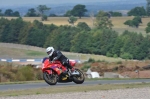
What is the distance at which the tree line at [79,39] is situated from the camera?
2939 inches

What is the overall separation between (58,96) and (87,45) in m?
61.9

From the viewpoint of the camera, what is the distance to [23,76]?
101ft

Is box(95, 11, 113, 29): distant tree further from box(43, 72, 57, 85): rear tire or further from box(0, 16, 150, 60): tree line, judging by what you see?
box(43, 72, 57, 85): rear tire

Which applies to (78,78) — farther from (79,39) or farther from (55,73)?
(79,39)

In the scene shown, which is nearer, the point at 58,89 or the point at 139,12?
the point at 58,89

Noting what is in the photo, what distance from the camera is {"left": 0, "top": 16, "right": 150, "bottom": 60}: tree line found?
74.7 meters

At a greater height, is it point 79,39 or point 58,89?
point 58,89

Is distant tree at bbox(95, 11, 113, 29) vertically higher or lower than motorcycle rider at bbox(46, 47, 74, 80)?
lower

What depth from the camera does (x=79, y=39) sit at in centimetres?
8169

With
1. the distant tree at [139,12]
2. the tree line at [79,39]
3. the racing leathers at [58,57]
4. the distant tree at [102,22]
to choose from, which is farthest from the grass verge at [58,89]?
the distant tree at [139,12]

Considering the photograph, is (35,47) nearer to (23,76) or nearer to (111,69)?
(111,69)

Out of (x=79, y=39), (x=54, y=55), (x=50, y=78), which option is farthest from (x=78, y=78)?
(x=79, y=39)

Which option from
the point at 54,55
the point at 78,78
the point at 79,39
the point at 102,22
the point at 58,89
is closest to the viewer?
the point at 58,89

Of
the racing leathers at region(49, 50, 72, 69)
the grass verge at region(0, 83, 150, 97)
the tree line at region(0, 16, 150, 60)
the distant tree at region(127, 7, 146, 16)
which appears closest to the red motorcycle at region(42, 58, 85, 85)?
the racing leathers at region(49, 50, 72, 69)
